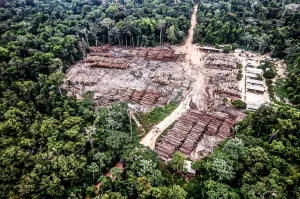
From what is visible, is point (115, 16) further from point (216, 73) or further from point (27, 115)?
point (27, 115)

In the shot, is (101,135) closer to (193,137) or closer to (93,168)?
(93,168)

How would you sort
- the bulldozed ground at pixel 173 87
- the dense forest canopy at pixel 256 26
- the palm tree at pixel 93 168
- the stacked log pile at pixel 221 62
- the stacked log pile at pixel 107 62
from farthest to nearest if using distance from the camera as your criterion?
the dense forest canopy at pixel 256 26
the stacked log pile at pixel 107 62
the stacked log pile at pixel 221 62
the bulldozed ground at pixel 173 87
the palm tree at pixel 93 168

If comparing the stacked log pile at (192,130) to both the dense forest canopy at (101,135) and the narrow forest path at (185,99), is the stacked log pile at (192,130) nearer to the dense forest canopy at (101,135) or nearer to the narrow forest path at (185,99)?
the narrow forest path at (185,99)

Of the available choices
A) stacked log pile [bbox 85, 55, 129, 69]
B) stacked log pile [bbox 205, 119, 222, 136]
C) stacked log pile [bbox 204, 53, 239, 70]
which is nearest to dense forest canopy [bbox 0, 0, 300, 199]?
stacked log pile [bbox 205, 119, 222, 136]

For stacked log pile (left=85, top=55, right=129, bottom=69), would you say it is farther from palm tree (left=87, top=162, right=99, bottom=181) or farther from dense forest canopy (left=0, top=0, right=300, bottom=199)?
palm tree (left=87, top=162, right=99, bottom=181)

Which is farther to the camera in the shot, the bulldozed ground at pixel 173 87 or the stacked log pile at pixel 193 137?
the bulldozed ground at pixel 173 87

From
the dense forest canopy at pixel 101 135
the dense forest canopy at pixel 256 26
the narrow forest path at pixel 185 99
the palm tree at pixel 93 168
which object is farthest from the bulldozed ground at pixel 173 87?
the palm tree at pixel 93 168

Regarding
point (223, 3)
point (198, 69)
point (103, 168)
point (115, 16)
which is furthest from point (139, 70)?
point (223, 3)
